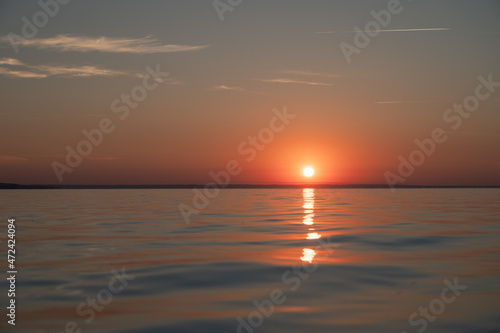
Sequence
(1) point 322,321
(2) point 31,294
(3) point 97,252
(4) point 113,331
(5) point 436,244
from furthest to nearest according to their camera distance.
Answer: (5) point 436,244, (3) point 97,252, (2) point 31,294, (1) point 322,321, (4) point 113,331

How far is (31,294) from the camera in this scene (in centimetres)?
1121

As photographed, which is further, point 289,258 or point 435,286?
point 289,258

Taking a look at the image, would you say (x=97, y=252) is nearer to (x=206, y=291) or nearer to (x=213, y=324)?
(x=206, y=291)

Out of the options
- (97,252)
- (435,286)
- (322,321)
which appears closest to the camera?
(322,321)

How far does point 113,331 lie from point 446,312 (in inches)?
234

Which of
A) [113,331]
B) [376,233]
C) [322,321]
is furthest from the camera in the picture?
[376,233]

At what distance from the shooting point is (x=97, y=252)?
674 inches

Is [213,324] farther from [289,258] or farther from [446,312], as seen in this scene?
[289,258]

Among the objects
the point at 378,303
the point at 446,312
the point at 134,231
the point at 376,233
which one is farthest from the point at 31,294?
the point at 376,233

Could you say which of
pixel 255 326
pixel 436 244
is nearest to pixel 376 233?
pixel 436 244

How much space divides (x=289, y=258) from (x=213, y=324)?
22.5ft

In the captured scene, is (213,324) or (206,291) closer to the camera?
(213,324)

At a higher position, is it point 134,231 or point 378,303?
point 134,231

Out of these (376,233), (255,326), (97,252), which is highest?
(376,233)
